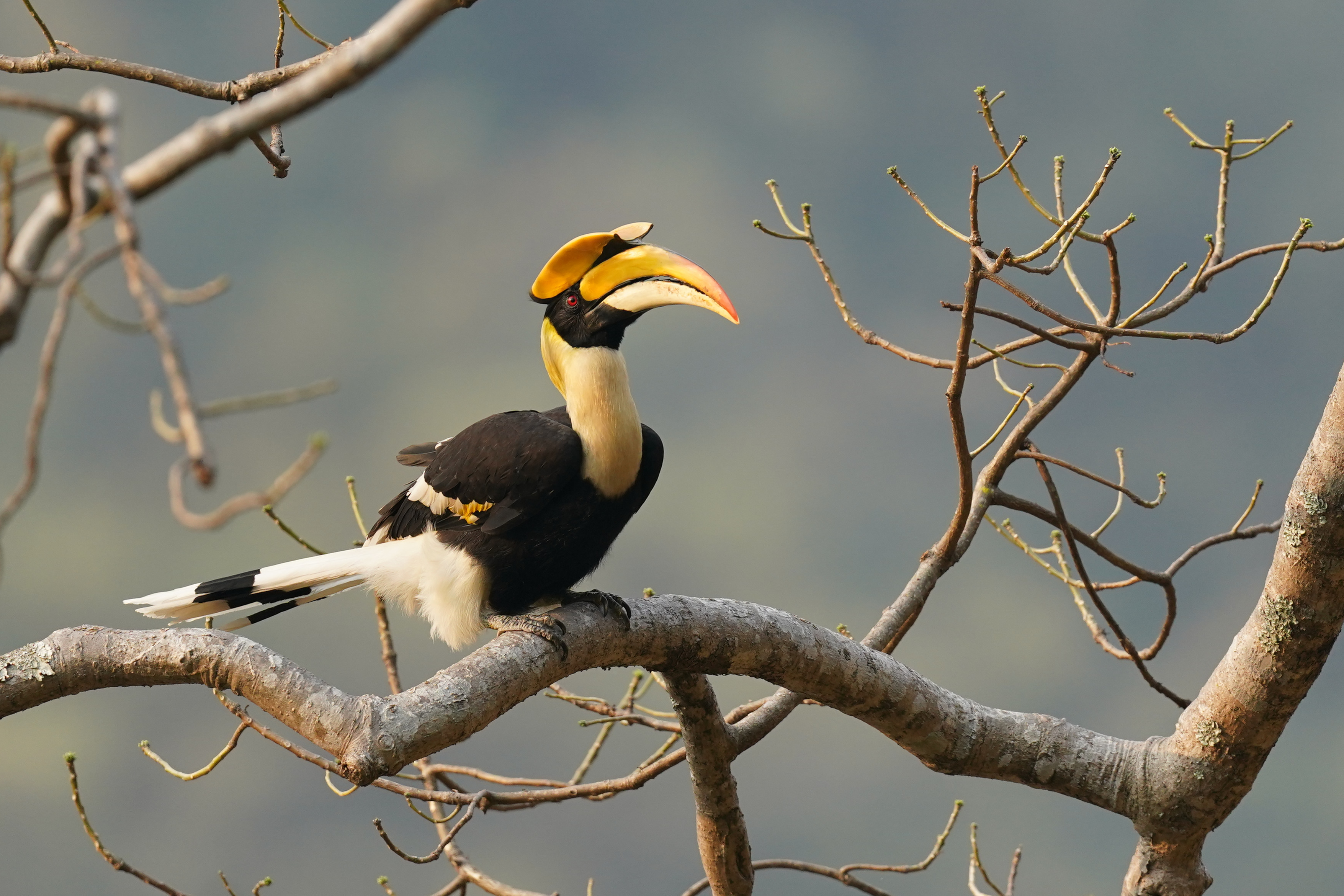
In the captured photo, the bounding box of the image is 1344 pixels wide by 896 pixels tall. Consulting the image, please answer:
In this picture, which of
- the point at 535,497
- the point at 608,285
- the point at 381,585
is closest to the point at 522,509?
the point at 535,497

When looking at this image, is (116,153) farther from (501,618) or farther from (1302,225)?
(1302,225)

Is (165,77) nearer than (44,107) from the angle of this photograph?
No

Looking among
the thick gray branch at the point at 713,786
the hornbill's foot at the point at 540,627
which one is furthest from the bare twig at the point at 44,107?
the thick gray branch at the point at 713,786

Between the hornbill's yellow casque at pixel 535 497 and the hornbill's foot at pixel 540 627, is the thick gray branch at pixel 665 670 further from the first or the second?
the hornbill's yellow casque at pixel 535 497

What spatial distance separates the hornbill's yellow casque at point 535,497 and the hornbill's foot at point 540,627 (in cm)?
1

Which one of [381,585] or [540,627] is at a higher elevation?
[381,585]

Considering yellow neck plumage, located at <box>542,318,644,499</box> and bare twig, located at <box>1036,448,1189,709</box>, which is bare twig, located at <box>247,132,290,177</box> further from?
bare twig, located at <box>1036,448,1189,709</box>

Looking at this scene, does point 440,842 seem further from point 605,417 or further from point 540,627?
point 605,417

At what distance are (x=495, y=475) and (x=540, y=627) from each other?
384mm

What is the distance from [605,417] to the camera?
8.93 ft

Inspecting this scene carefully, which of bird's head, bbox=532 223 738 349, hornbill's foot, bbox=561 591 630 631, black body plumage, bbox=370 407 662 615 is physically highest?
bird's head, bbox=532 223 738 349

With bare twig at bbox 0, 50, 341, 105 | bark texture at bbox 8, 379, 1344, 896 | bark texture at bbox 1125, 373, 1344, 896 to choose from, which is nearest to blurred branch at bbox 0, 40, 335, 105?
bare twig at bbox 0, 50, 341, 105

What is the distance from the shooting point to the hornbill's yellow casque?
8.63 ft

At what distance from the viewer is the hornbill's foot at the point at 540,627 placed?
7.91 ft
